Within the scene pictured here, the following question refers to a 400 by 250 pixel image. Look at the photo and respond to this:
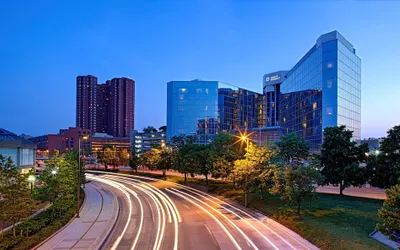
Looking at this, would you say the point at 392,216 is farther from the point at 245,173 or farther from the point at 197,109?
the point at 197,109

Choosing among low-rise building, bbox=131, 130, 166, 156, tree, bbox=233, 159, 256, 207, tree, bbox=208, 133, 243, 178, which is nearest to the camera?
tree, bbox=233, 159, 256, 207

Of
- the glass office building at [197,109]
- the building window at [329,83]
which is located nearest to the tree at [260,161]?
the building window at [329,83]

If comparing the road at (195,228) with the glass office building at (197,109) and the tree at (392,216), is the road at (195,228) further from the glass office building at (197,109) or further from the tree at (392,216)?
the glass office building at (197,109)

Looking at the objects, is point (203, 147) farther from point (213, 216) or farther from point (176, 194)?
point (213, 216)

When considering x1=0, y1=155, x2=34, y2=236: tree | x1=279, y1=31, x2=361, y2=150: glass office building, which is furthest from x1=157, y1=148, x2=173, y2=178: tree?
x1=0, y1=155, x2=34, y2=236: tree

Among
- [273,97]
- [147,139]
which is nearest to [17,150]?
[273,97]

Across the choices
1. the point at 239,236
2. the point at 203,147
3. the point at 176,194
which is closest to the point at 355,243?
the point at 239,236

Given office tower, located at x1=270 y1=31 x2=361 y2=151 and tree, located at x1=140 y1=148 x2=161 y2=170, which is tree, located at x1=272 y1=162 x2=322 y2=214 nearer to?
office tower, located at x1=270 y1=31 x2=361 y2=151

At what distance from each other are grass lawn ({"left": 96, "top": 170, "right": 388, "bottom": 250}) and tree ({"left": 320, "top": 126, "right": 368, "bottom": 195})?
3.23 meters

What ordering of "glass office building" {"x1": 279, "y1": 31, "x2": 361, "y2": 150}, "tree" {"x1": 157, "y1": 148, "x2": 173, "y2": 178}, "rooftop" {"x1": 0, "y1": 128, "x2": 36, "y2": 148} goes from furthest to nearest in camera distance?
"tree" {"x1": 157, "y1": 148, "x2": 173, "y2": 178} < "glass office building" {"x1": 279, "y1": 31, "x2": 361, "y2": 150} < "rooftop" {"x1": 0, "y1": 128, "x2": 36, "y2": 148}

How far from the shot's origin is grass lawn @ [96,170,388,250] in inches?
699

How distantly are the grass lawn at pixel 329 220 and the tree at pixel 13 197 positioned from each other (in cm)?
1967

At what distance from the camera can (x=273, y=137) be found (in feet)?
238

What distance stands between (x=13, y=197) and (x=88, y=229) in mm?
6480
